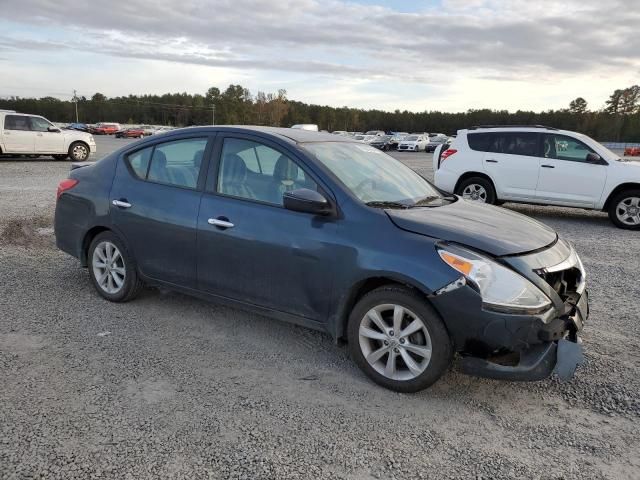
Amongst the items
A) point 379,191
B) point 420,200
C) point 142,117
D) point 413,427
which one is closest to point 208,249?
point 379,191

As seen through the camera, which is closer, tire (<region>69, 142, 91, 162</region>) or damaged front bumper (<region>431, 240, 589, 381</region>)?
damaged front bumper (<region>431, 240, 589, 381</region>)

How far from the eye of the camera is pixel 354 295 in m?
3.61

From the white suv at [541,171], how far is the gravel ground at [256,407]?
5.66 m

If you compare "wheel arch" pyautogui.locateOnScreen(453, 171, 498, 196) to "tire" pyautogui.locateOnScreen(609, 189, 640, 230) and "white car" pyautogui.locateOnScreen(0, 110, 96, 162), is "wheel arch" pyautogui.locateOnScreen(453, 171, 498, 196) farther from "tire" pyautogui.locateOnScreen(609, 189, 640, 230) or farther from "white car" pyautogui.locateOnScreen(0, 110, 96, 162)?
"white car" pyautogui.locateOnScreen(0, 110, 96, 162)

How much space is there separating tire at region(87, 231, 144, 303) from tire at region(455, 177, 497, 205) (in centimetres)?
767

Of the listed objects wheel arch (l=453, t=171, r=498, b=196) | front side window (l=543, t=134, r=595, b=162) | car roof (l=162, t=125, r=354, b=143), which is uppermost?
front side window (l=543, t=134, r=595, b=162)

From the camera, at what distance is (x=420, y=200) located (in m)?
4.28

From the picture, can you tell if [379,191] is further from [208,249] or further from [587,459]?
[587,459]

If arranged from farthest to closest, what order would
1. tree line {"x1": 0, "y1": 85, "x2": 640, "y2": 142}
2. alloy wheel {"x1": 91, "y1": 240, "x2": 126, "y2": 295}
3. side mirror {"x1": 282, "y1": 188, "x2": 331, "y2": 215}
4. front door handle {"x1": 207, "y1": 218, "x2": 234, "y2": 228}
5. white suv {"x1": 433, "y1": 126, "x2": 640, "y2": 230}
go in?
tree line {"x1": 0, "y1": 85, "x2": 640, "y2": 142}, white suv {"x1": 433, "y1": 126, "x2": 640, "y2": 230}, alloy wheel {"x1": 91, "y1": 240, "x2": 126, "y2": 295}, front door handle {"x1": 207, "y1": 218, "x2": 234, "y2": 228}, side mirror {"x1": 282, "y1": 188, "x2": 331, "y2": 215}

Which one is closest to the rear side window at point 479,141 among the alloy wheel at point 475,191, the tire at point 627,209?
the alloy wheel at point 475,191

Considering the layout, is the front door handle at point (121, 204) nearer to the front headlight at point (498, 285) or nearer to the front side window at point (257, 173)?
the front side window at point (257, 173)

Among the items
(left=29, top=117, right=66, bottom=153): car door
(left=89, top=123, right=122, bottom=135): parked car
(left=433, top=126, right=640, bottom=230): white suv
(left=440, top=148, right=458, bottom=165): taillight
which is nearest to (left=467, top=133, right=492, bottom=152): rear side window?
(left=433, top=126, right=640, bottom=230): white suv

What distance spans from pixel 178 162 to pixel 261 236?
1.19 meters

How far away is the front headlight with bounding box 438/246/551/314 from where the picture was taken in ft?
10.4
